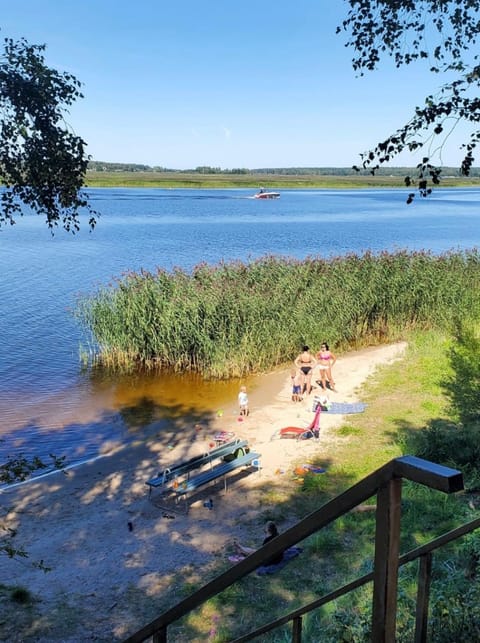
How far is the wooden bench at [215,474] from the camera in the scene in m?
10.3

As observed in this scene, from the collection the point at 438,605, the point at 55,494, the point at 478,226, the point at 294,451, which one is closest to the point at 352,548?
the point at 294,451

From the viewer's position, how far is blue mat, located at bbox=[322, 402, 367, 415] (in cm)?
1462

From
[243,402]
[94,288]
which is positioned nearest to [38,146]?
[243,402]

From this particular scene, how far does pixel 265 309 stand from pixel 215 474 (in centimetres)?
885

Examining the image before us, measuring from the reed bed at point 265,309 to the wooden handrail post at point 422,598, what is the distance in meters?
16.1

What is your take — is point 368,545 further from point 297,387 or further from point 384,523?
point 297,387

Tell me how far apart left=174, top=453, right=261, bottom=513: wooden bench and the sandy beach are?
0.25 m

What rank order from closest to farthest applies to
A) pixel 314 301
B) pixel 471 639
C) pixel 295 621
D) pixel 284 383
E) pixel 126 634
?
pixel 295 621 < pixel 471 639 < pixel 126 634 < pixel 284 383 < pixel 314 301

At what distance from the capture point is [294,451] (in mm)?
12461

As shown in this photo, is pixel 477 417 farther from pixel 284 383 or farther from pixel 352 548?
pixel 284 383

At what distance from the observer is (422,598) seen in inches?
84.6

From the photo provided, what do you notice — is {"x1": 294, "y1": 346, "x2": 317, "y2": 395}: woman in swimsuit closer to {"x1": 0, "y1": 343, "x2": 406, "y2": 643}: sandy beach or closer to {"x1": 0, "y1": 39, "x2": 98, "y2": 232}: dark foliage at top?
{"x1": 0, "y1": 343, "x2": 406, "y2": 643}: sandy beach

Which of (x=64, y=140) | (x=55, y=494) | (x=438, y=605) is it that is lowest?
(x=55, y=494)

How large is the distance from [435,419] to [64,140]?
1041 centimetres
